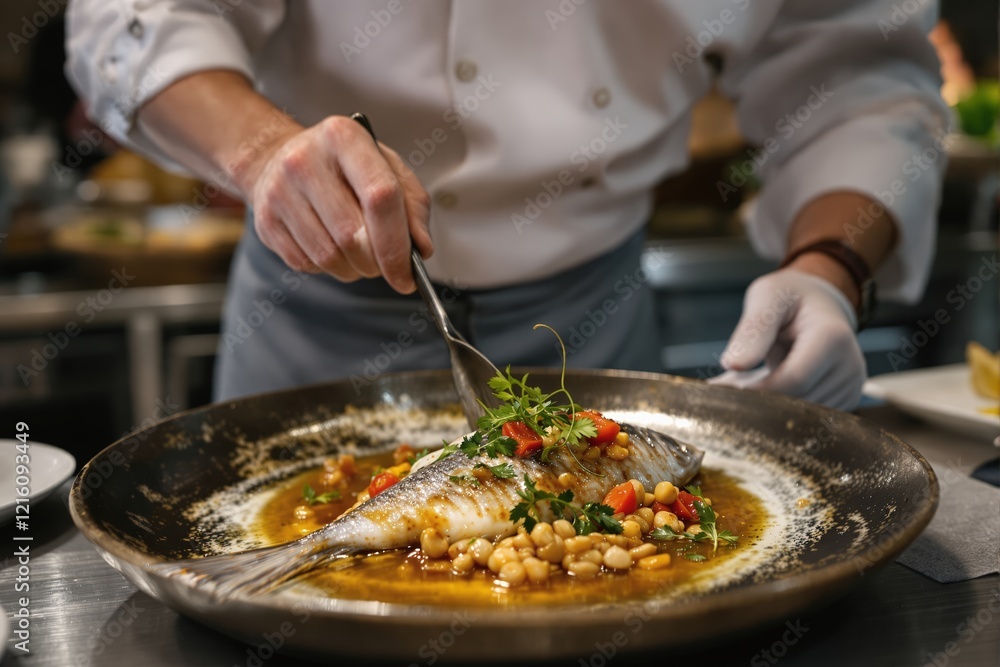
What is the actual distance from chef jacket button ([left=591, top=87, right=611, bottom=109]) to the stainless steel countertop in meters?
1.18

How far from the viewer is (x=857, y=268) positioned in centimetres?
199

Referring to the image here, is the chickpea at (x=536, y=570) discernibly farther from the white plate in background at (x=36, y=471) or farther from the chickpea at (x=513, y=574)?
the white plate in background at (x=36, y=471)

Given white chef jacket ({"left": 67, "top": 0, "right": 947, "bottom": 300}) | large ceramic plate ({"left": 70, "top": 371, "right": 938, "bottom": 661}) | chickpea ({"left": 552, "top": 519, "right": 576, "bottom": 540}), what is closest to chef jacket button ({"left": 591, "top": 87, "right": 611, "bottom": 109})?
white chef jacket ({"left": 67, "top": 0, "right": 947, "bottom": 300})

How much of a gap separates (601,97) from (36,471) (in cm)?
133

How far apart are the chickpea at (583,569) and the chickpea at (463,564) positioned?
126 millimetres

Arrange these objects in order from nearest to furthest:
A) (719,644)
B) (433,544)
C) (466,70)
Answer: (719,644)
(433,544)
(466,70)

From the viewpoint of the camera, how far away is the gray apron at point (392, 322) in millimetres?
2088

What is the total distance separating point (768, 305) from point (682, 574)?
840mm

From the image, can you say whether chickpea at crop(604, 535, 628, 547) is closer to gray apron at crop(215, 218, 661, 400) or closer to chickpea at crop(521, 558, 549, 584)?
chickpea at crop(521, 558, 549, 584)

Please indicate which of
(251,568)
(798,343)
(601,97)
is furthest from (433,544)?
(601,97)

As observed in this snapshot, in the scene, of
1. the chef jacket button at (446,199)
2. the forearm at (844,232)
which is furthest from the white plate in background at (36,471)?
the forearm at (844,232)

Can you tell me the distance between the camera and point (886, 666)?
96cm

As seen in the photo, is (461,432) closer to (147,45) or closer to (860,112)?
(147,45)

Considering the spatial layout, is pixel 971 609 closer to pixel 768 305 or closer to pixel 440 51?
pixel 768 305
